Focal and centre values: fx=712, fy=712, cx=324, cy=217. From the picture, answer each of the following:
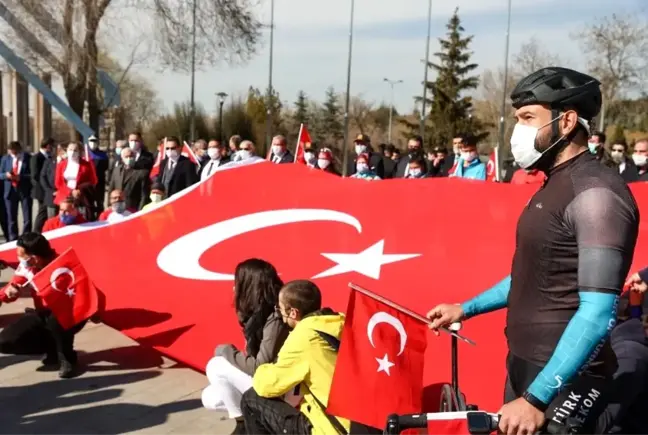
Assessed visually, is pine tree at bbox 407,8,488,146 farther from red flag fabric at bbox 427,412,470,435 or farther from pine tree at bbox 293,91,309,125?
red flag fabric at bbox 427,412,470,435

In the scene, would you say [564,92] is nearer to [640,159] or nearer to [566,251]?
[566,251]

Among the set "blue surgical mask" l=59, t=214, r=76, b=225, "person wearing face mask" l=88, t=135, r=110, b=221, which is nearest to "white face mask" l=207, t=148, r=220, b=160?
"person wearing face mask" l=88, t=135, r=110, b=221

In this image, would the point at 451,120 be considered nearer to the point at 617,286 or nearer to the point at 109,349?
the point at 109,349

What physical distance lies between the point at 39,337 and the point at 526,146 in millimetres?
4734

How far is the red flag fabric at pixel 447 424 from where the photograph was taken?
208 cm

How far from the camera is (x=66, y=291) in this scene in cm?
567

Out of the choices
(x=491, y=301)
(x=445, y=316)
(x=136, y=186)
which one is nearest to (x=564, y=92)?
(x=491, y=301)

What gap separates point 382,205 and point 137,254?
232 centimetres

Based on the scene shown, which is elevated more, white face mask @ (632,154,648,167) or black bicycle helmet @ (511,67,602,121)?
black bicycle helmet @ (511,67,602,121)

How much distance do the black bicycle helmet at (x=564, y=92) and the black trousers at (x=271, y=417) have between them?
2.00 m

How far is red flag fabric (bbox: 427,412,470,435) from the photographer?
2.08m

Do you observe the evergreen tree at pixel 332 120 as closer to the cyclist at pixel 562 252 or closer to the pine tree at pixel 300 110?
the pine tree at pixel 300 110

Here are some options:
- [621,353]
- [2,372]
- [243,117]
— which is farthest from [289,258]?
[243,117]

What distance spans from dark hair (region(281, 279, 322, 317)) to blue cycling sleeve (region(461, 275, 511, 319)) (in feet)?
3.62
